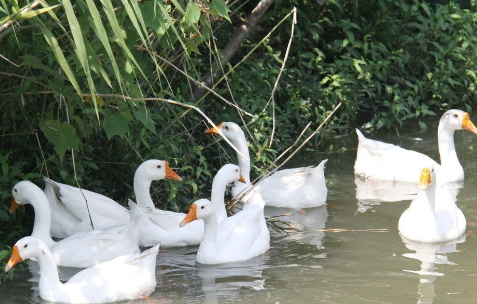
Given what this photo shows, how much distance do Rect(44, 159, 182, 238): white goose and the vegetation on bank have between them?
24 cm

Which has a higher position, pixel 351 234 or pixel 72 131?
pixel 72 131

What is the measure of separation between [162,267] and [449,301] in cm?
232

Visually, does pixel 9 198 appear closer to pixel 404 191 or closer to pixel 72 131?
pixel 72 131

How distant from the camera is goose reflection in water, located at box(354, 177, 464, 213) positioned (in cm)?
927

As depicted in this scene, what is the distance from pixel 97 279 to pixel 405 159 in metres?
4.60

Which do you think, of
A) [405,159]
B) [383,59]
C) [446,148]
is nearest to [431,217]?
[405,159]

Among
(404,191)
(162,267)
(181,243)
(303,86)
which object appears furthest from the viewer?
(303,86)

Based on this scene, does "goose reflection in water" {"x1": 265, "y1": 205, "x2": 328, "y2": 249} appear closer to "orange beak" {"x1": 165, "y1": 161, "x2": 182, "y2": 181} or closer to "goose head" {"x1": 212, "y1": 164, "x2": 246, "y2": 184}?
"goose head" {"x1": 212, "y1": 164, "x2": 246, "y2": 184}

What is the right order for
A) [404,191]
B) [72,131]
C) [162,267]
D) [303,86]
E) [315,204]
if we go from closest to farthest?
1. [72,131]
2. [162,267]
3. [315,204]
4. [404,191]
5. [303,86]

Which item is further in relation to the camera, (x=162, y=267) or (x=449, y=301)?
(x=162, y=267)

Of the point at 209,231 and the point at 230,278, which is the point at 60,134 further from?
the point at 230,278

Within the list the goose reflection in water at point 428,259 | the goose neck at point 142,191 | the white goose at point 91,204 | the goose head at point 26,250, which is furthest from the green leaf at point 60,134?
the goose reflection in water at point 428,259

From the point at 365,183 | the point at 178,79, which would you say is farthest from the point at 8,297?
the point at 365,183

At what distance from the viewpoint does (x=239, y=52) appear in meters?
11.7
